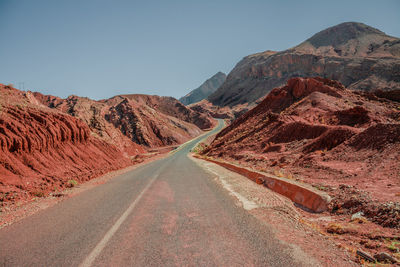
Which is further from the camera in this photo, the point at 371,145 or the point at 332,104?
the point at 332,104

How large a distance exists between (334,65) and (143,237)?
103 meters

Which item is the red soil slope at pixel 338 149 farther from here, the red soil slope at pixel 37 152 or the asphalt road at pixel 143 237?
the red soil slope at pixel 37 152

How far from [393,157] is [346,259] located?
24.8 ft

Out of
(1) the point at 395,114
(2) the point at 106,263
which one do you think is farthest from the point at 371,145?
(1) the point at 395,114

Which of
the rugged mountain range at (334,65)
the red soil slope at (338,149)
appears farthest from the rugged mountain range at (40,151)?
the rugged mountain range at (334,65)

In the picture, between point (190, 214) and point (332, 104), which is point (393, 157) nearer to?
point (190, 214)

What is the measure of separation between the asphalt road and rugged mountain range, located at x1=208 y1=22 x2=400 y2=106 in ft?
249

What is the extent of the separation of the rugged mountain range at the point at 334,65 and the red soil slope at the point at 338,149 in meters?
51.1

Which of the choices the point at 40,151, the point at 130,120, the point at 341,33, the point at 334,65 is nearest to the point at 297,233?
the point at 40,151

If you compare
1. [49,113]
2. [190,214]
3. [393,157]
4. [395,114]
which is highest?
[49,113]

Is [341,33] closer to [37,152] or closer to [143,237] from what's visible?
[37,152]

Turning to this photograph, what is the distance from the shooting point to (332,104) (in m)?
25.2

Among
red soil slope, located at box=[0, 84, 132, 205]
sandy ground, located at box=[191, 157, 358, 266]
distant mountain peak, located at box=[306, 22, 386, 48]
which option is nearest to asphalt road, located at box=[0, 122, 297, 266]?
sandy ground, located at box=[191, 157, 358, 266]

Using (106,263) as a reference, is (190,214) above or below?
below
